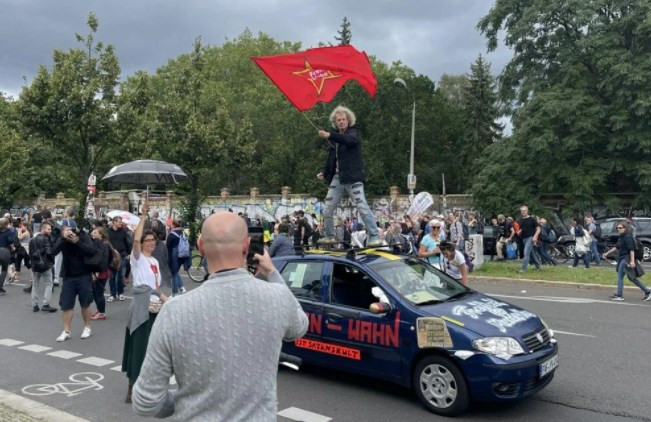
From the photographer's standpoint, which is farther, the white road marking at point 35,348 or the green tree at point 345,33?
the green tree at point 345,33

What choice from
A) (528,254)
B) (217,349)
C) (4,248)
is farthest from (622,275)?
(4,248)

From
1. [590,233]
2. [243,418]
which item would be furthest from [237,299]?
[590,233]

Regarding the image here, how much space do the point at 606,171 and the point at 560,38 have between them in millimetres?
7759

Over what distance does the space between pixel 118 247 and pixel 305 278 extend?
725 cm

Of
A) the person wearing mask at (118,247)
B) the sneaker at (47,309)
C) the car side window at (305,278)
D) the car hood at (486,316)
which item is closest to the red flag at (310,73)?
the car side window at (305,278)

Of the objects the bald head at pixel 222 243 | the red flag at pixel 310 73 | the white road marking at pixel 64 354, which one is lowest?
the white road marking at pixel 64 354

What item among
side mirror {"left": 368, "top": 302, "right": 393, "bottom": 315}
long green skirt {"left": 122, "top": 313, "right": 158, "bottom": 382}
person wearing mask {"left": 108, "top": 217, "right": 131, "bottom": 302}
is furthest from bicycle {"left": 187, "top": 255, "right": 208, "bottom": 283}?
side mirror {"left": 368, "top": 302, "right": 393, "bottom": 315}

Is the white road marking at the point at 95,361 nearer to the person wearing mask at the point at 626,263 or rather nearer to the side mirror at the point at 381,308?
the side mirror at the point at 381,308

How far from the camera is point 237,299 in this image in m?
2.28

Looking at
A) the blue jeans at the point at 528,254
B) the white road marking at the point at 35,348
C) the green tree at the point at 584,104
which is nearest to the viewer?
the white road marking at the point at 35,348

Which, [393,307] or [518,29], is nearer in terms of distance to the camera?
[393,307]

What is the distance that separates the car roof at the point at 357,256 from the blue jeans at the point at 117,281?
289 inches

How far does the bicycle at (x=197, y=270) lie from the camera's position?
1617 centimetres

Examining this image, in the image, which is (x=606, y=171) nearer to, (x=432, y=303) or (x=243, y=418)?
(x=432, y=303)
